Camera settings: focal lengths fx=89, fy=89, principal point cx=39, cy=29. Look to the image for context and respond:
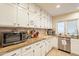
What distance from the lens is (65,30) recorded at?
521cm

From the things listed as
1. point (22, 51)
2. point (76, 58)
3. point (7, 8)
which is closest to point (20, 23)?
point (7, 8)

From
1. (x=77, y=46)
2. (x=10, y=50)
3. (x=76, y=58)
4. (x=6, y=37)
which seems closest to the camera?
(x=76, y=58)

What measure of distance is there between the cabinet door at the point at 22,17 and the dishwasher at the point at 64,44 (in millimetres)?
2272

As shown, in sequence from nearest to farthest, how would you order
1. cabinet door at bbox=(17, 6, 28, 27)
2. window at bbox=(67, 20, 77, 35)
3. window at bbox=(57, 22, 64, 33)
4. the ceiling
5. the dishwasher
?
cabinet door at bbox=(17, 6, 28, 27) < the ceiling < the dishwasher < window at bbox=(67, 20, 77, 35) < window at bbox=(57, 22, 64, 33)

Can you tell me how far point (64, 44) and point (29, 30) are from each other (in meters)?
1.84

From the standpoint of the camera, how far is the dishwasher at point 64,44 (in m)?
3.93

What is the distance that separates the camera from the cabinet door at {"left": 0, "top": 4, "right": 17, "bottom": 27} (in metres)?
1.66

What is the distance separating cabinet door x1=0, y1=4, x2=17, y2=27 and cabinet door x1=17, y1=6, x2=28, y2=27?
0.55ft

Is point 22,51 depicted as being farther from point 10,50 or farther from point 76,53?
point 76,53

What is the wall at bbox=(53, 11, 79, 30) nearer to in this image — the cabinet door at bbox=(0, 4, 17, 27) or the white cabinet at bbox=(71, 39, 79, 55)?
the white cabinet at bbox=(71, 39, 79, 55)

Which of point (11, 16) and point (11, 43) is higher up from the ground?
point (11, 16)

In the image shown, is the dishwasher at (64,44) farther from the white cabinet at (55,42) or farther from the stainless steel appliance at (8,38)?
the stainless steel appliance at (8,38)

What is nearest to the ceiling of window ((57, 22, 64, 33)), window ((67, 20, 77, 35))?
window ((67, 20, 77, 35))

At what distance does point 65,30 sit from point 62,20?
0.62 m
